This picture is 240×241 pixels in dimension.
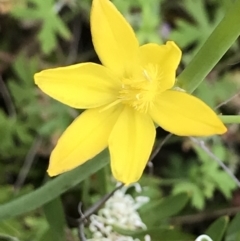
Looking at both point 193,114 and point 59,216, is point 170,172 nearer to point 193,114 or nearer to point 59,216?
point 59,216

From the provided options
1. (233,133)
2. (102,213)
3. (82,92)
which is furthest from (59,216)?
(233,133)

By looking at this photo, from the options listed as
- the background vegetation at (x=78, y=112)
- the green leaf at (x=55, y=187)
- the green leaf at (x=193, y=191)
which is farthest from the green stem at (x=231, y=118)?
the green leaf at (x=193, y=191)

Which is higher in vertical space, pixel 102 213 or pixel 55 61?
pixel 102 213

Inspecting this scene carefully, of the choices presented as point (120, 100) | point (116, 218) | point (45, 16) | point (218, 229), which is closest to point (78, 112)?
point (45, 16)

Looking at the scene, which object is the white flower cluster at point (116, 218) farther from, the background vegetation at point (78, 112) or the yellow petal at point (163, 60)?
the yellow petal at point (163, 60)

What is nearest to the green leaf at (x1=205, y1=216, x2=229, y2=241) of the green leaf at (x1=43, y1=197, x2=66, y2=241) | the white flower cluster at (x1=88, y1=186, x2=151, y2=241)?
the white flower cluster at (x1=88, y1=186, x2=151, y2=241)

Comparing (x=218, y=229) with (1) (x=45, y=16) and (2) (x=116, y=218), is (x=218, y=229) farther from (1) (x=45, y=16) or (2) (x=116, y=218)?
(1) (x=45, y=16)
